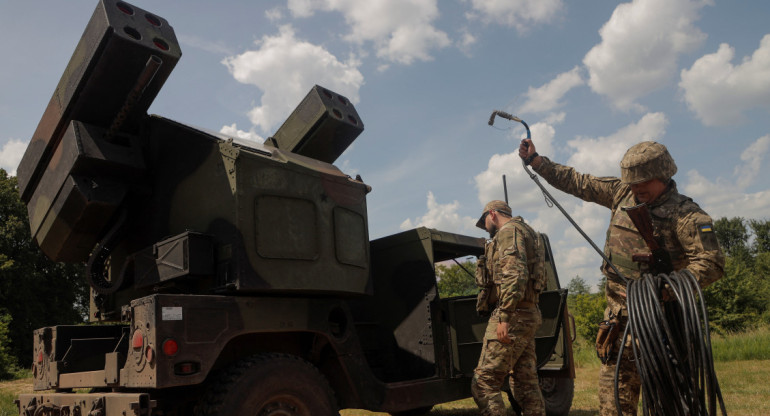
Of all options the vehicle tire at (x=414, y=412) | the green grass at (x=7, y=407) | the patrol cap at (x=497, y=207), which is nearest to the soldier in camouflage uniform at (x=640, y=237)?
the patrol cap at (x=497, y=207)

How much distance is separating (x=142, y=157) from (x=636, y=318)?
4043 millimetres

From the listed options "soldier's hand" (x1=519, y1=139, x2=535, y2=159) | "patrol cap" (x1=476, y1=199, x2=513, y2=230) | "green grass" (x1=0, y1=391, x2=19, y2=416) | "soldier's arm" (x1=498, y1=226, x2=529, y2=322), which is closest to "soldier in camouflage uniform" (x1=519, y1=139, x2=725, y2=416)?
"soldier's hand" (x1=519, y1=139, x2=535, y2=159)

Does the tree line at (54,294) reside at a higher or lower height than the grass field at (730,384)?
higher

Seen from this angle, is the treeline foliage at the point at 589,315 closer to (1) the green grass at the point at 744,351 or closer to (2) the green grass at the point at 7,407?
(1) the green grass at the point at 744,351

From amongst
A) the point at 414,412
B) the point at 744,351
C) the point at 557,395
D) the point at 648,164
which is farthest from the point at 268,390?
the point at 744,351

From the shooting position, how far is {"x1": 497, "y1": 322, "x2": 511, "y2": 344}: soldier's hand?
462 cm

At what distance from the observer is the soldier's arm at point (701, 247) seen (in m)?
3.30

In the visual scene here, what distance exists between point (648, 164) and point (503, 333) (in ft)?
5.89

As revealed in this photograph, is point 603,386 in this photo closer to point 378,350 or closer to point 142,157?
point 378,350

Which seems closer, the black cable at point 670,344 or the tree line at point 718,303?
the black cable at point 670,344

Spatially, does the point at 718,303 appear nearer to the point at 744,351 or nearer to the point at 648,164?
the point at 744,351

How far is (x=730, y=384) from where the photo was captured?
8.05 meters

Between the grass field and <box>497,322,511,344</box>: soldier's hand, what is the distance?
8.70 feet

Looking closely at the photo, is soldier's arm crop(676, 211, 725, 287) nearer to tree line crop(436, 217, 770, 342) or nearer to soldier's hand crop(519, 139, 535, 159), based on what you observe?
soldier's hand crop(519, 139, 535, 159)
